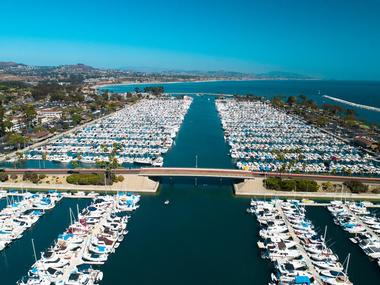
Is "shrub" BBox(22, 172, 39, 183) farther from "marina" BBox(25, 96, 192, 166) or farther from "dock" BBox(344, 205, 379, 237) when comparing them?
"dock" BBox(344, 205, 379, 237)

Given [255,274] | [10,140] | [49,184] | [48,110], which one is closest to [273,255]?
[255,274]

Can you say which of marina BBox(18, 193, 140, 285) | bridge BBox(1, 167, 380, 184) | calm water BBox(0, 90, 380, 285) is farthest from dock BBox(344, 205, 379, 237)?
marina BBox(18, 193, 140, 285)

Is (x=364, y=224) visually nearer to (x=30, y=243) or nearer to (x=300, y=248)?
(x=300, y=248)

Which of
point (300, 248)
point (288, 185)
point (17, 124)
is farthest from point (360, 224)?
point (17, 124)

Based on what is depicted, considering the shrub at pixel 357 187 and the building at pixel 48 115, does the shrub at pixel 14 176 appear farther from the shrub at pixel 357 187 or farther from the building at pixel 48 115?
the shrub at pixel 357 187

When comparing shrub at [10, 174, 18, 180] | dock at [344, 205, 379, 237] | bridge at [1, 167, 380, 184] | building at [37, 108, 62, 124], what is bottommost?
dock at [344, 205, 379, 237]

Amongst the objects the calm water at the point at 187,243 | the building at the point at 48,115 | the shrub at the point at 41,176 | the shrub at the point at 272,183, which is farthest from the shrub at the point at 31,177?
the building at the point at 48,115
